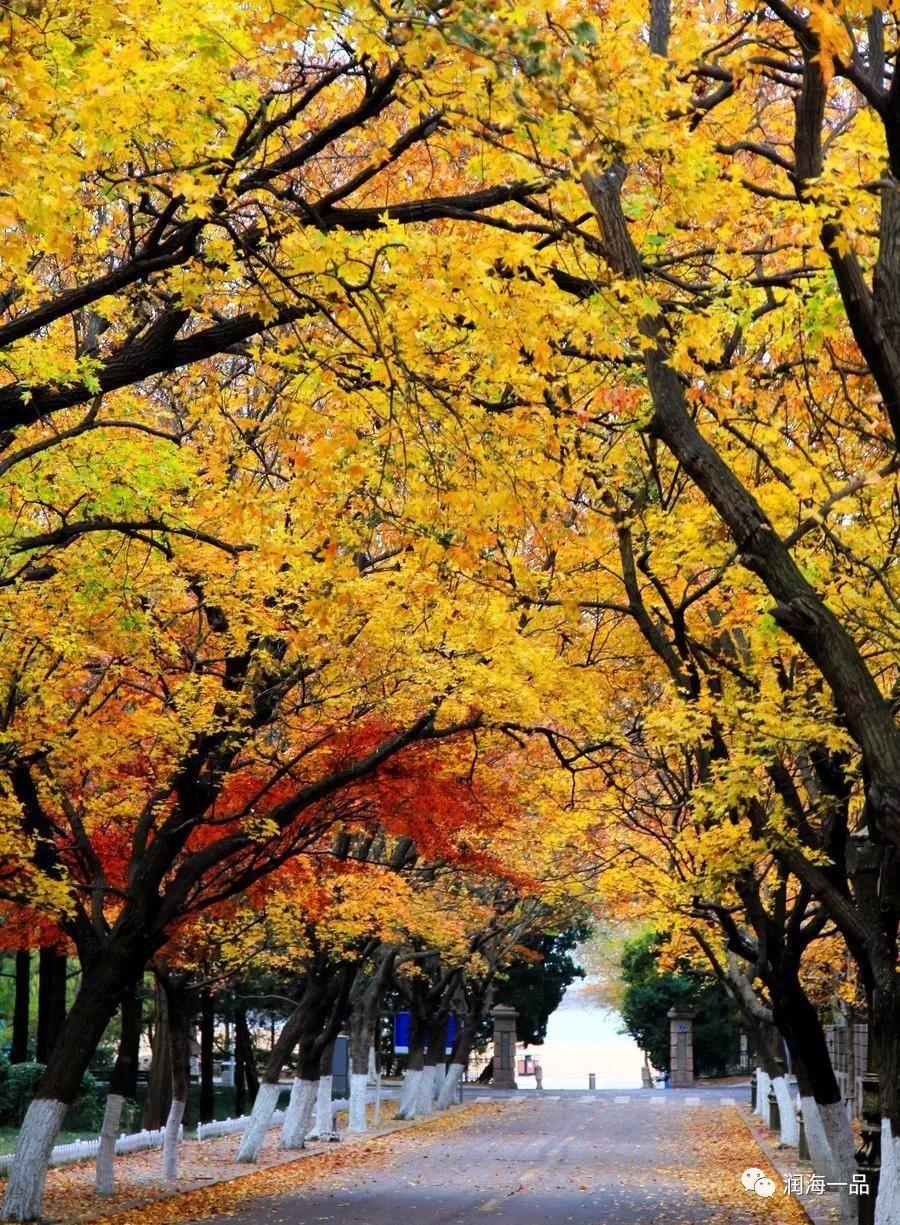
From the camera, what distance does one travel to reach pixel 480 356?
31.2ft

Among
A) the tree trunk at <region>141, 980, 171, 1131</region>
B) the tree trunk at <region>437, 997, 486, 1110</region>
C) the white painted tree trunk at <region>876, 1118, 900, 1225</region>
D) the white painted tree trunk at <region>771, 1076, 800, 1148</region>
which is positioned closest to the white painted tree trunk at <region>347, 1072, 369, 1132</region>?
the tree trunk at <region>141, 980, 171, 1131</region>

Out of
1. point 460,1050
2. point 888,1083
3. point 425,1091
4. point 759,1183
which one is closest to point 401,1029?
point 460,1050

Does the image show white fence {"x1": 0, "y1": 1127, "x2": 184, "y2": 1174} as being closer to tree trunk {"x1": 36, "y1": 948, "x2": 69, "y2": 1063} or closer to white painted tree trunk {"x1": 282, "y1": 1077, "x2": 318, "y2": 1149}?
tree trunk {"x1": 36, "y1": 948, "x2": 69, "y2": 1063}

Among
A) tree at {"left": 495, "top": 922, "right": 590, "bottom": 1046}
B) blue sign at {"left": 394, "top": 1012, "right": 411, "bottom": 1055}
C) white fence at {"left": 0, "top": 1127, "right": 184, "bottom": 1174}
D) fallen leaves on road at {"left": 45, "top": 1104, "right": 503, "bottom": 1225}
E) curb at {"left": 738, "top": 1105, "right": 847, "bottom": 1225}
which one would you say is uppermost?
tree at {"left": 495, "top": 922, "right": 590, "bottom": 1046}

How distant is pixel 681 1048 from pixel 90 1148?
3792cm

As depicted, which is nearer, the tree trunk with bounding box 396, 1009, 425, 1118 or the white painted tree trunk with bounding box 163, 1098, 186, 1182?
the white painted tree trunk with bounding box 163, 1098, 186, 1182

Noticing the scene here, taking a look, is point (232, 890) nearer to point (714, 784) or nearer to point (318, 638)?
point (318, 638)

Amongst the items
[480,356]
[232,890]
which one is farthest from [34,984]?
[480,356]

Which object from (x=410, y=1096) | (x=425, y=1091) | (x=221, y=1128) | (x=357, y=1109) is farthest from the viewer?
(x=425, y=1091)

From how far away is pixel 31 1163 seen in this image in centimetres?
1598

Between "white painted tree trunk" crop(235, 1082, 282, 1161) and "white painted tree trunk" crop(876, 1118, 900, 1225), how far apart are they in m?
17.7

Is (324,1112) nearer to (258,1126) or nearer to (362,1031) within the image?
(362,1031)

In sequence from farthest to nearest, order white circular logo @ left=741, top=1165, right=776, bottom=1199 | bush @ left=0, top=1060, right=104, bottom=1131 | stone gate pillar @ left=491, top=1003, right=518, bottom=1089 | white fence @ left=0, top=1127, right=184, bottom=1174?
stone gate pillar @ left=491, top=1003, right=518, bottom=1089, bush @ left=0, top=1060, right=104, bottom=1131, white fence @ left=0, top=1127, right=184, bottom=1174, white circular logo @ left=741, top=1165, right=776, bottom=1199

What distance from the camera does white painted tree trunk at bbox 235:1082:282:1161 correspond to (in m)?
25.6
